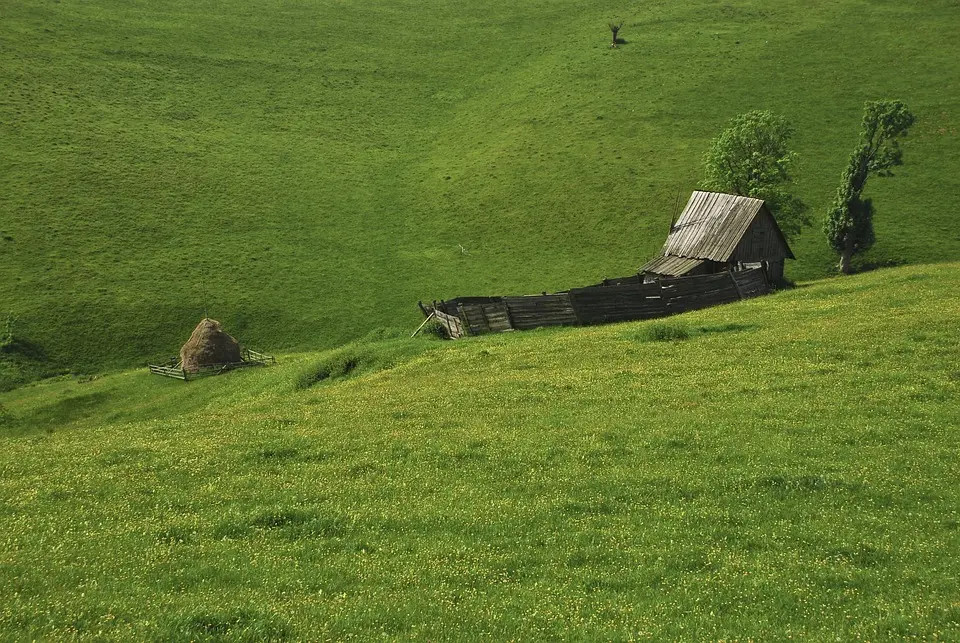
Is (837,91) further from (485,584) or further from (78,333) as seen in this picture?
(485,584)

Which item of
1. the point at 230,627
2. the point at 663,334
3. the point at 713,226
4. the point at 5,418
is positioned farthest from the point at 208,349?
the point at 230,627

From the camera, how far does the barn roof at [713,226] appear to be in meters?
48.3

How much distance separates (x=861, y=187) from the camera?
2325 inches

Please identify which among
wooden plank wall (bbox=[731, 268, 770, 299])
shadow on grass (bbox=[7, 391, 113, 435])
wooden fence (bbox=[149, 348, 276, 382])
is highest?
wooden plank wall (bbox=[731, 268, 770, 299])

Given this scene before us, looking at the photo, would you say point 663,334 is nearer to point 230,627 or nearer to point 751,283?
point 751,283

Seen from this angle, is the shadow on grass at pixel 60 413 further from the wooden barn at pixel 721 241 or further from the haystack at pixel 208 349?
the wooden barn at pixel 721 241

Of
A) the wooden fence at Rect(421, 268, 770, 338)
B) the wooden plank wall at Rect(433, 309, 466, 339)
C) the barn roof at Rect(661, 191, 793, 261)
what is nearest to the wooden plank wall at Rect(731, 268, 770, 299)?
the wooden fence at Rect(421, 268, 770, 338)

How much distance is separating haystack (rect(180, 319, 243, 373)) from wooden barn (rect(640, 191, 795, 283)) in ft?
97.6

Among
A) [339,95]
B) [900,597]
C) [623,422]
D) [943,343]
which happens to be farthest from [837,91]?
[900,597]

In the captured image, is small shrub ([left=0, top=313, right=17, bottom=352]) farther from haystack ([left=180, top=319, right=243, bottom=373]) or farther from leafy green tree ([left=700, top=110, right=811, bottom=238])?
leafy green tree ([left=700, top=110, right=811, bottom=238])

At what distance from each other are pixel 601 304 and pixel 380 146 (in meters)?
60.9

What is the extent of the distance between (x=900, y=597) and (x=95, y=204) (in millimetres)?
75743

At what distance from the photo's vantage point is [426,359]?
3250cm

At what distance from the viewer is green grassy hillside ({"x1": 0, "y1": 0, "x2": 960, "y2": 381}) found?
6025cm
